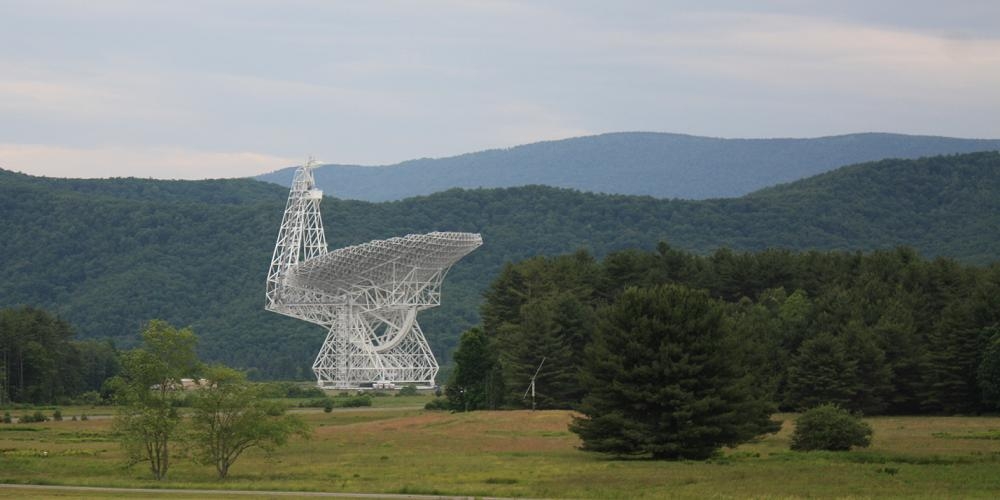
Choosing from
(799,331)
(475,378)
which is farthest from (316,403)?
(799,331)

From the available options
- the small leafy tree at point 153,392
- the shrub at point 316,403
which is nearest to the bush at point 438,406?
the shrub at point 316,403

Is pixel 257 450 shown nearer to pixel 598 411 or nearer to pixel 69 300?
pixel 598 411

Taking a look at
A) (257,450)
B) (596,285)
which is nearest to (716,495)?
(257,450)

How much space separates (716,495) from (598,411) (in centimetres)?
1383

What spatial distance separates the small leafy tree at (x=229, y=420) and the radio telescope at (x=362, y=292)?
51.1 m

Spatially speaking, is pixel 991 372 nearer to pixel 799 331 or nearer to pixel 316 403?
pixel 799 331

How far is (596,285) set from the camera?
96.5 meters

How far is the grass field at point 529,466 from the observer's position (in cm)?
4216

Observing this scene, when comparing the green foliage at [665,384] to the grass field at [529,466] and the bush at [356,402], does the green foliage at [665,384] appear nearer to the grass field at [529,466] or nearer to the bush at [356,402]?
the grass field at [529,466]

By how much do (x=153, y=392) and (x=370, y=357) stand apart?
215 feet

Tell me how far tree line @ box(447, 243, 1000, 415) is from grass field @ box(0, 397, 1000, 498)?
4.38 metres

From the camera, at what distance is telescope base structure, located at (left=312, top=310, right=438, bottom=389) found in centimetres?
11581

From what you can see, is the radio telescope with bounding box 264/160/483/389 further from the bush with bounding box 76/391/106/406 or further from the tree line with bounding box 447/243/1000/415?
the bush with bounding box 76/391/106/406

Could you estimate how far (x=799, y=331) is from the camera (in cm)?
7788
